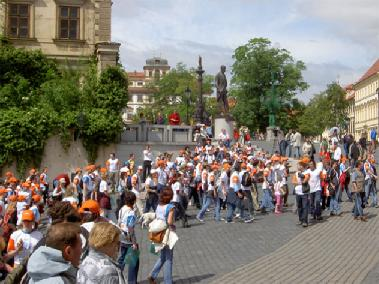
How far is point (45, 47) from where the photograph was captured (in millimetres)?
41344

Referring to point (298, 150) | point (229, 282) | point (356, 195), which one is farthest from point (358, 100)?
point (229, 282)

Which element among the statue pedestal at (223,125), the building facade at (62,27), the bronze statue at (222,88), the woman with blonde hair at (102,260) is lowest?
the woman with blonde hair at (102,260)

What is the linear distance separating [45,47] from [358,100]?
316ft

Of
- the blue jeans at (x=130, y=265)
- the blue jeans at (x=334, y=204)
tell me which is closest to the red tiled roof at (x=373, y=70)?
the blue jeans at (x=334, y=204)

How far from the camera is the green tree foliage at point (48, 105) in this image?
33.7 metres

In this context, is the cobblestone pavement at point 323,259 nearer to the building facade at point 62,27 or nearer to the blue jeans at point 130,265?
the blue jeans at point 130,265

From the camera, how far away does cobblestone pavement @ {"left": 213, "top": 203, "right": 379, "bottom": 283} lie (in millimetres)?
12109

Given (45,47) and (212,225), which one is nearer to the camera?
(212,225)

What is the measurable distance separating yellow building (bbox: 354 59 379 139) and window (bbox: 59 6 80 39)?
7499cm

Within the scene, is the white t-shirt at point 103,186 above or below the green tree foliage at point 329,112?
below

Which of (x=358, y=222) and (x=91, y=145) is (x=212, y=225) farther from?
(x=91, y=145)

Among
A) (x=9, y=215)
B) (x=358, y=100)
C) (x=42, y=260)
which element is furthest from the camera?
(x=358, y=100)

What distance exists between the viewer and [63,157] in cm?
3522

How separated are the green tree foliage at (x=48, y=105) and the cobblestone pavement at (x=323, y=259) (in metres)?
19.2
